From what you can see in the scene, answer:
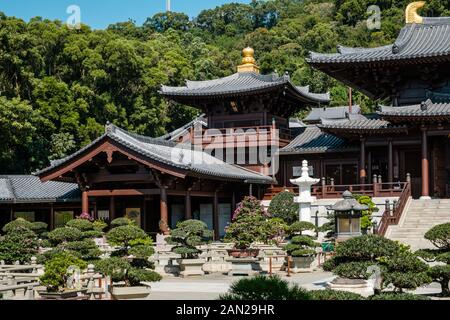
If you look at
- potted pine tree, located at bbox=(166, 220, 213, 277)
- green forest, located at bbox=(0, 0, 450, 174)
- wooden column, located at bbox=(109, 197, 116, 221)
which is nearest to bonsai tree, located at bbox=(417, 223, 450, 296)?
potted pine tree, located at bbox=(166, 220, 213, 277)

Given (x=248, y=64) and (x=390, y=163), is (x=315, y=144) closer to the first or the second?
(x=390, y=163)

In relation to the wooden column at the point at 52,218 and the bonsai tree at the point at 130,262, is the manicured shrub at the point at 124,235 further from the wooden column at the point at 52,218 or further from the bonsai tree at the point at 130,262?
the wooden column at the point at 52,218

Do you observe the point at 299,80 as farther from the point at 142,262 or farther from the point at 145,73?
the point at 142,262

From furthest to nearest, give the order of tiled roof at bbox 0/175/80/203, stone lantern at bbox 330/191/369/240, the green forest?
the green forest < tiled roof at bbox 0/175/80/203 < stone lantern at bbox 330/191/369/240

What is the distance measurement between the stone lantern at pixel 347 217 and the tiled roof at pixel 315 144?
15.6 metres

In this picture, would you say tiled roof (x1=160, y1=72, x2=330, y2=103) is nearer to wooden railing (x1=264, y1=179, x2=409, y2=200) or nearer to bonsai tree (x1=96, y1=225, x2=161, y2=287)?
wooden railing (x1=264, y1=179, x2=409, y2=200)

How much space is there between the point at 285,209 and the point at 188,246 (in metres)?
9.47

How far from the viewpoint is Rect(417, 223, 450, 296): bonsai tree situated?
15.0m

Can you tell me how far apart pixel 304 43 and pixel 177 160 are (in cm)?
6714

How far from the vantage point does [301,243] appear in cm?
2422

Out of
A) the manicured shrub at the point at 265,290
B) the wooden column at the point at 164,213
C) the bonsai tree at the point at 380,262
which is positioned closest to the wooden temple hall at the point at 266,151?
the wooden column at the point at 164,213

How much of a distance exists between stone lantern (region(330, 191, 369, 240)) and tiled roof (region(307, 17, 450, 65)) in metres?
13.1

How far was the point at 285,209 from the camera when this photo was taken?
33469 mm
